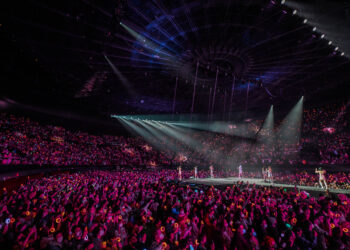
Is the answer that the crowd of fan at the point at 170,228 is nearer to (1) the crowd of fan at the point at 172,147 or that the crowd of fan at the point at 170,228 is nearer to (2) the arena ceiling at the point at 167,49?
(2) the arena ceiling at the point at 167,49

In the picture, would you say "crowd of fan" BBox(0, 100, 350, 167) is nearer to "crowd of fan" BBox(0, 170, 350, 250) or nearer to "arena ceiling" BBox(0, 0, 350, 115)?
"arena ceiling" BBox(0, 0, 350, 115)

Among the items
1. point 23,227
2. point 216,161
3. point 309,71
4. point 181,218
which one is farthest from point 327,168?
point 23,227

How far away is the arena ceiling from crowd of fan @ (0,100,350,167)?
16.1 feet

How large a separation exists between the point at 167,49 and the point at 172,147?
29.3 m

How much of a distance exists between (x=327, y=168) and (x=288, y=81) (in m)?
12.0

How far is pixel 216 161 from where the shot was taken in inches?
1390

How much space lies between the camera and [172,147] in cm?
4019

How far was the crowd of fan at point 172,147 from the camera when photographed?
69.8 feet

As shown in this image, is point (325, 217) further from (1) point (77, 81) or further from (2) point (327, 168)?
(1) point (77, 81)

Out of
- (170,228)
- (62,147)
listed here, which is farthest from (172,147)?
(170,228)

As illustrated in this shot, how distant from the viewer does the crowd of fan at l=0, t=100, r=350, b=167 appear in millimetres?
Answer: 21281

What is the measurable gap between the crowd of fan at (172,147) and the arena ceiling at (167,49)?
4.92m

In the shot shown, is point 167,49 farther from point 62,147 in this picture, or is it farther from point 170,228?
point 62,147

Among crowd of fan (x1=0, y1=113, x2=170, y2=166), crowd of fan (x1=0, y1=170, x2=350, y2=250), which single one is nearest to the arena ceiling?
crowd of fan (x1=0, y1=113, x2=170, y2=166)
